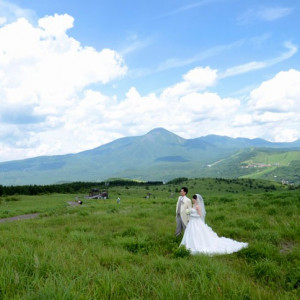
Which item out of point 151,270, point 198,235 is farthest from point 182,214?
point 151,270

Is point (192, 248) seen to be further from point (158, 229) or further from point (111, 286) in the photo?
point (111, 286)

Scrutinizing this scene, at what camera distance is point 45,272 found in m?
6.20

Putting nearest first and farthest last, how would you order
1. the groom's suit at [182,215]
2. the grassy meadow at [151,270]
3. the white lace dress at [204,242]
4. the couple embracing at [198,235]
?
the grassy meadow at [151,270]
the white lace dress at [204,242]
the couple embracing at [198,235]
the groom's suit at [182,215]

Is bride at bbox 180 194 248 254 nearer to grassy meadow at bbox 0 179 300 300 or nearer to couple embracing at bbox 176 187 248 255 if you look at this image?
couple embracing at bbox 176 187 248 255

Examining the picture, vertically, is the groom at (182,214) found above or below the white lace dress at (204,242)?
above

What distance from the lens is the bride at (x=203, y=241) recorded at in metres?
10.5

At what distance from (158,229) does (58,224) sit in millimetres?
8464

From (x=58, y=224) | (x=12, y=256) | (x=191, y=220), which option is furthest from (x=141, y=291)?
(x=58, y=224)

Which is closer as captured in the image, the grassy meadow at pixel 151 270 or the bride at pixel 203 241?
the grassy meadow at pixel 151 270

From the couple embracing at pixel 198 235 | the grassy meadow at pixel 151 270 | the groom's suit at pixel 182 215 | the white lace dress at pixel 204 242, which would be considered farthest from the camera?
the groom's suit at pixel 182 215

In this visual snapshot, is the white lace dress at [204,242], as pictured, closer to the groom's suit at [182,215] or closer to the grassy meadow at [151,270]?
the grassy meadow at [151,270]

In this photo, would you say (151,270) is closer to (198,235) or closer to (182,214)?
(198,235)

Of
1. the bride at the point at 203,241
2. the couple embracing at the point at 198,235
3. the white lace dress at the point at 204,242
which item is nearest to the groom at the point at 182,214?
the couple embracing at the point at 198,235

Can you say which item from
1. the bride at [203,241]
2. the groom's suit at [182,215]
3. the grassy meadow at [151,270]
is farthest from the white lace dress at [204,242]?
the groom's suit at [182,215]
